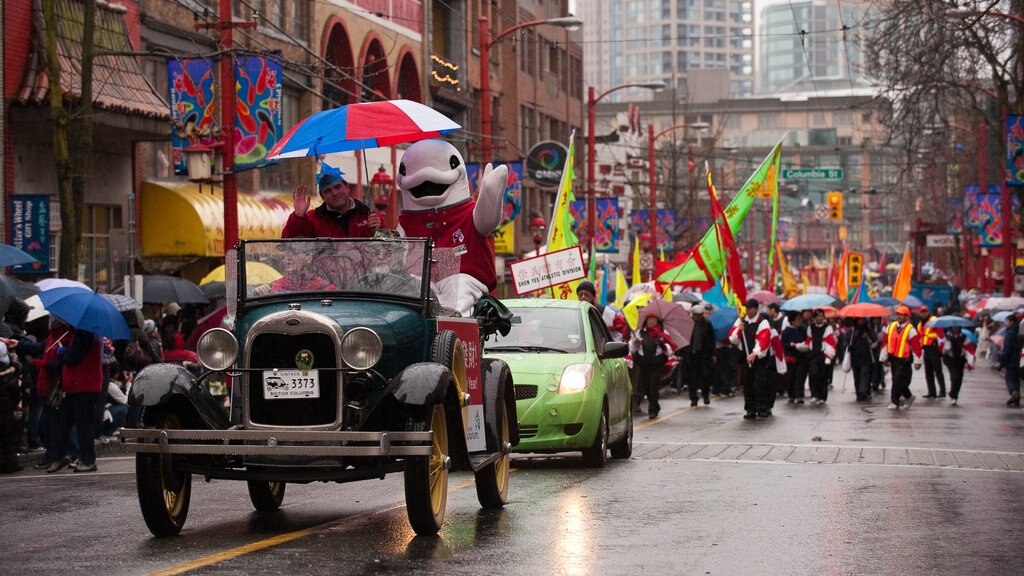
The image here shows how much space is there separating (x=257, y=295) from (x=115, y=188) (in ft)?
70.0

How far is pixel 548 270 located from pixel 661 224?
3601cm

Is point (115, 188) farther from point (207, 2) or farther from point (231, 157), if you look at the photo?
point (231, 157)

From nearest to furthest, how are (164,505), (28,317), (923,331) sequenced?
(164,505) < (28,317) < (923,331)

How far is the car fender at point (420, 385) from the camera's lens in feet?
29.8

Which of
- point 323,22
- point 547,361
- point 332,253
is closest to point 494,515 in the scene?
point 332,253

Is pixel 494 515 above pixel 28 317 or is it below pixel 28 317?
below

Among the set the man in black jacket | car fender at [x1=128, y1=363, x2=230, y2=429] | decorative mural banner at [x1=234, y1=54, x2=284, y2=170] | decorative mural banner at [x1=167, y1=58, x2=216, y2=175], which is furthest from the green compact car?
the man in black jacket

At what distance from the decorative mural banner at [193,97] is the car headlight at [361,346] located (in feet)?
54.5

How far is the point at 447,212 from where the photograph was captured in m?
11.6

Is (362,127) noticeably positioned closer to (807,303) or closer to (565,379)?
(565,379)

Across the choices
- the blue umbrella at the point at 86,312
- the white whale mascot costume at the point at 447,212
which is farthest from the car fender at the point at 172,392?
the blue umbrella at the point at 86,312

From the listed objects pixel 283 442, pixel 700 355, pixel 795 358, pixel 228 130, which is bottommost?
pixel 795 358

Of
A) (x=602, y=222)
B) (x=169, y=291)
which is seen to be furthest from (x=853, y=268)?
(x=169, y=291)

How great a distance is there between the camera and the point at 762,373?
2538 centimetres
